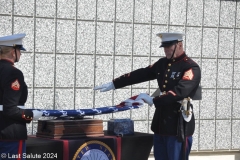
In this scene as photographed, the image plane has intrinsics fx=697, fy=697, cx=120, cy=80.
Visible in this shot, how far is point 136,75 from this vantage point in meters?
6.88

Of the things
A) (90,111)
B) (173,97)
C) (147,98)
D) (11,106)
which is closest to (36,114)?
(11,106)

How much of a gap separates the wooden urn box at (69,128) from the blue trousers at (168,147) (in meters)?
0.54

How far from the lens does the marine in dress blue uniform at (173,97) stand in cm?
635

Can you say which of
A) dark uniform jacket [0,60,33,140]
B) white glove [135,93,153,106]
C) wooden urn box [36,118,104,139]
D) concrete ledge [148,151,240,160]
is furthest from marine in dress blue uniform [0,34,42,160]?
concrete ledge [148,151,240,160]

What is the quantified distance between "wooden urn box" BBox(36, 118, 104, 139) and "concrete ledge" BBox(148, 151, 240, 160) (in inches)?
94.8

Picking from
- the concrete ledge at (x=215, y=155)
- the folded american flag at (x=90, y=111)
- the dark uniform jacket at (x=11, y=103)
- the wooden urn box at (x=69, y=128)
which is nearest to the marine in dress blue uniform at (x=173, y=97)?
the folded american flag at (x=90, y=111)

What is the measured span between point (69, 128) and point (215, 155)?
300 cm

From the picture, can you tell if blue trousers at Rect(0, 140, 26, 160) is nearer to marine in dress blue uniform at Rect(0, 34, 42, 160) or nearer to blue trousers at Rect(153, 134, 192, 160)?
marine in dress blue uniform at Rect(0, 34, 42, 160)

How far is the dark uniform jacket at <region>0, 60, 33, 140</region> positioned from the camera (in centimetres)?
549

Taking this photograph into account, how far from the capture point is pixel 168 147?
6.43 m

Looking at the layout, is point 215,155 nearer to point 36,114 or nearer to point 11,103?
point 36,114

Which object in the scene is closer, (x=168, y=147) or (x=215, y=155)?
(x=168, y=147)

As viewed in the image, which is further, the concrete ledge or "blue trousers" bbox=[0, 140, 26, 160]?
the concrete ledge

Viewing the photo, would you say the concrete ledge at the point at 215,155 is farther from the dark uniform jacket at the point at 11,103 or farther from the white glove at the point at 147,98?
the dark uniform jacket at the point at 11,103
